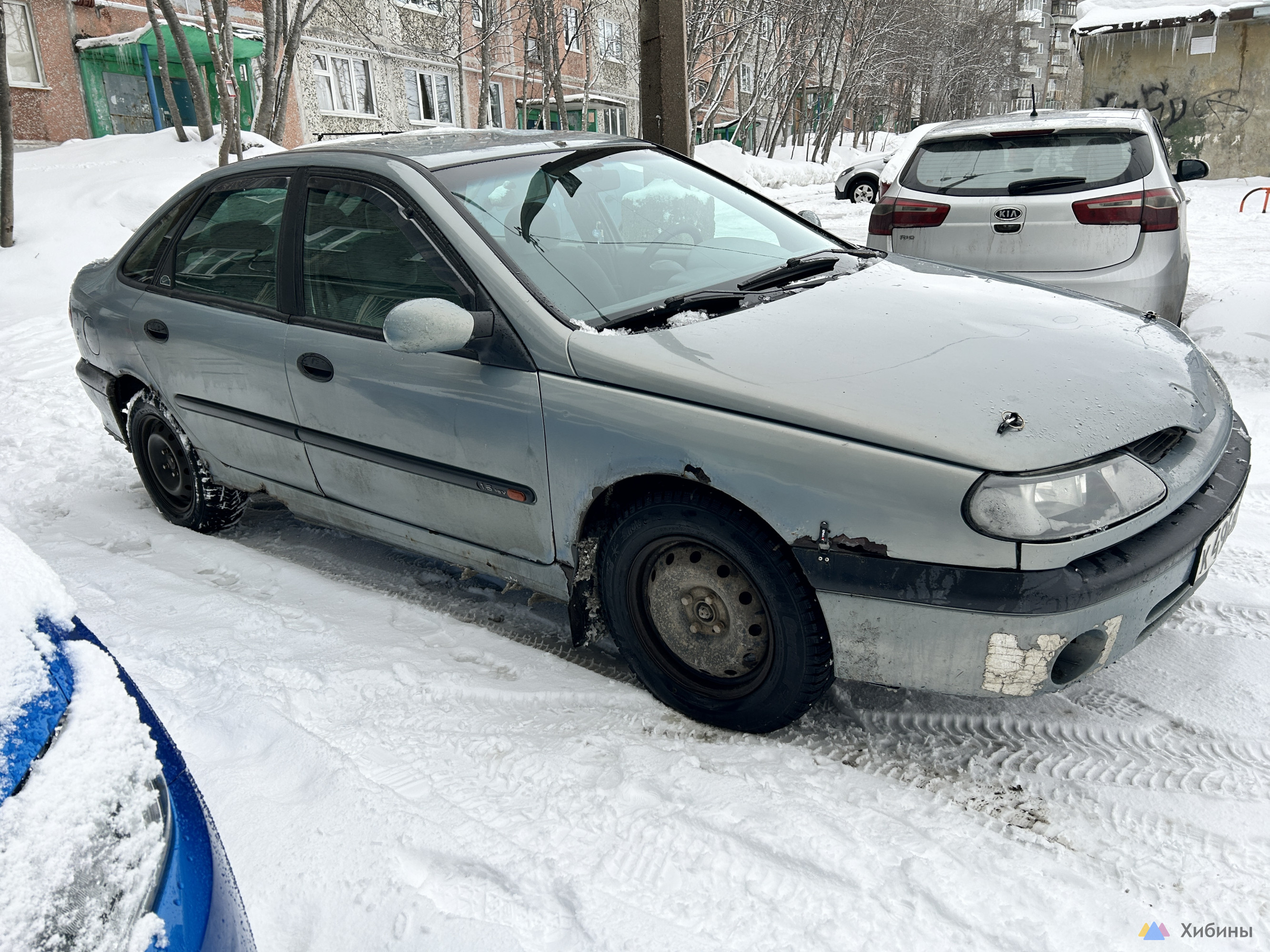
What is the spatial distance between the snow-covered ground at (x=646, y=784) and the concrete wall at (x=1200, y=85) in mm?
17702

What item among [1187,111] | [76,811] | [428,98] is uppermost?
[428,98]

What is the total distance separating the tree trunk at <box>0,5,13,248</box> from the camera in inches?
417

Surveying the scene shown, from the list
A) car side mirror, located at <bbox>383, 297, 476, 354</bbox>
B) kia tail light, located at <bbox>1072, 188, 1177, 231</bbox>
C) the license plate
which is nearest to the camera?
the license plate

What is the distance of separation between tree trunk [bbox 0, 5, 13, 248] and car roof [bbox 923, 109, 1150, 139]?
34.1 ft

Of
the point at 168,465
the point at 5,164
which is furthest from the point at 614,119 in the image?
the point at 168,465

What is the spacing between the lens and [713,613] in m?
2.49

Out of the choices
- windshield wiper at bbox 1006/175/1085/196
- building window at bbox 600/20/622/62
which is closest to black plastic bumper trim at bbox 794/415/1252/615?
windshield wiper at bbox 1006/175/1085/196

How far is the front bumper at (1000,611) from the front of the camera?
2.03 meters

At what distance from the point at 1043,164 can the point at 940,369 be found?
361cm

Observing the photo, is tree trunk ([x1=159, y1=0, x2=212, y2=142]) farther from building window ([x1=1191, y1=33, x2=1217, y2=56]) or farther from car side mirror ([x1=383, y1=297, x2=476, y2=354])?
building window ([x1=1191, y1=33, x2=1217, y2=56])

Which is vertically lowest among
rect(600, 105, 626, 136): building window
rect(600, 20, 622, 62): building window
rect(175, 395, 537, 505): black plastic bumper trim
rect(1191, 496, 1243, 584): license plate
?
rect(1191, 496, 1243, 584): license plate

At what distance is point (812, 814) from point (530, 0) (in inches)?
976

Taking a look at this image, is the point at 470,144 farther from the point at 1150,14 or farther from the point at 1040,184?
the point at 1150,14

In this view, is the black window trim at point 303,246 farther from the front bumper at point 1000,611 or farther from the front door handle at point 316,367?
the front bumper at point 1000,611
